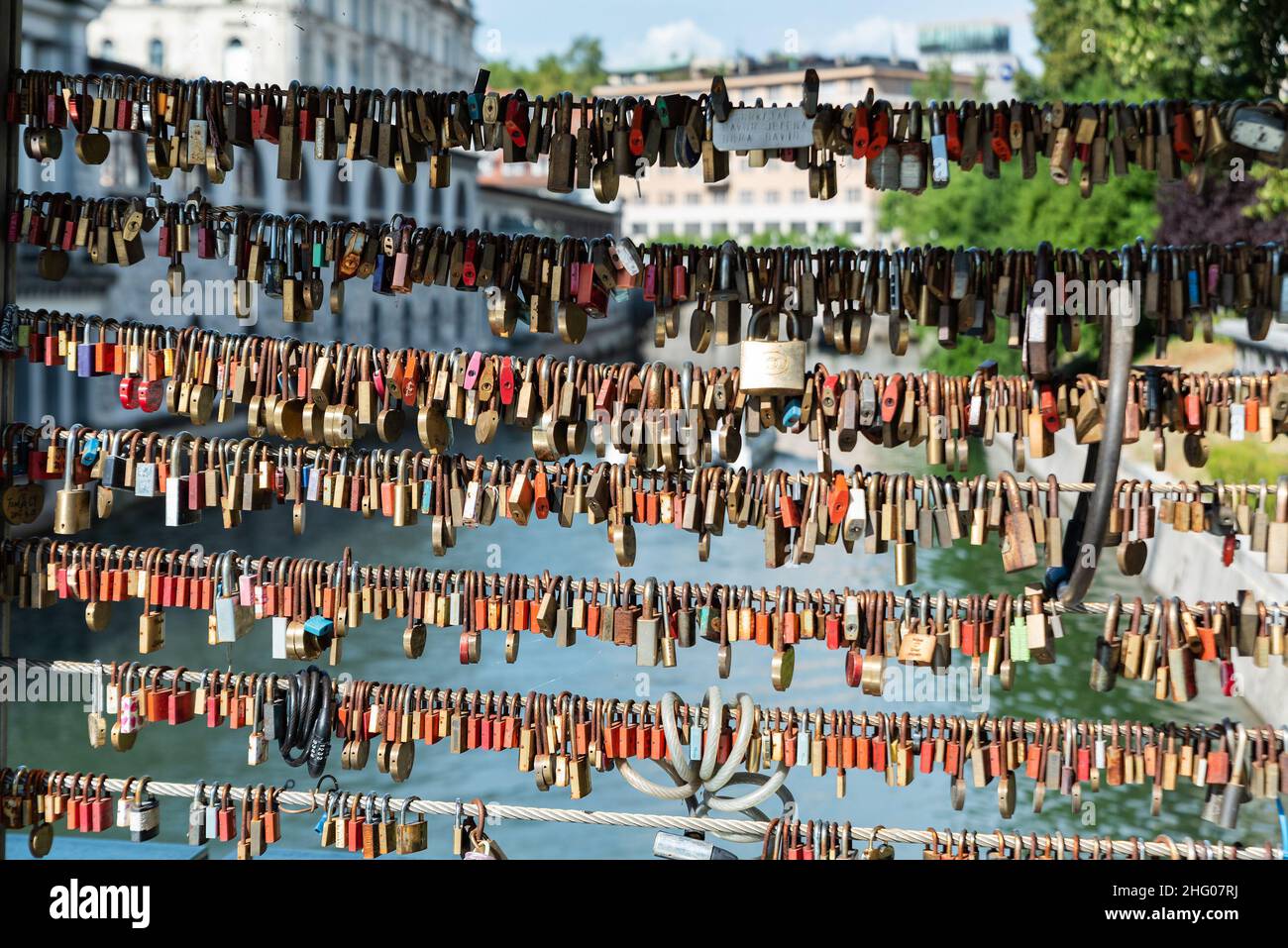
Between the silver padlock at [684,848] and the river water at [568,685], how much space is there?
3.56 feet

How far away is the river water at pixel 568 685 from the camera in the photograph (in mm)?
11031

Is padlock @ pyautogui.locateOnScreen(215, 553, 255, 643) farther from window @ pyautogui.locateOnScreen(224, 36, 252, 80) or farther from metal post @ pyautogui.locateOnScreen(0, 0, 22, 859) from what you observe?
window @ pyautogui.locateOnScreen(224, 36, 252, 80)

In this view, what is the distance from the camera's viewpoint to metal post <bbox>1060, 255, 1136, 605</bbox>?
3344mm

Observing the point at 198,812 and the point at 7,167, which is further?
the point at 198,812

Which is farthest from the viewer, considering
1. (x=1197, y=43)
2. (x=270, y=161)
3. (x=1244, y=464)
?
(x=270, y=161)

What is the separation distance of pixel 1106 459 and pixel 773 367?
2.89 feet

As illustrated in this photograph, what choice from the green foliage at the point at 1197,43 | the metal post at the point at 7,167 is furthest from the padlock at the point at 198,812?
the green foliage at the point at 1197,43

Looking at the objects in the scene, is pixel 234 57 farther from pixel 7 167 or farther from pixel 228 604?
pixel 228 604

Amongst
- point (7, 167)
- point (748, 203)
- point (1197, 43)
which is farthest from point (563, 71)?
point (7, 167)

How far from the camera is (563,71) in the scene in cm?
8294

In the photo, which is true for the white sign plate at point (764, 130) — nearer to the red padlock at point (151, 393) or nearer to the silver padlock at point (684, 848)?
the red padlock at point (151, 393)
